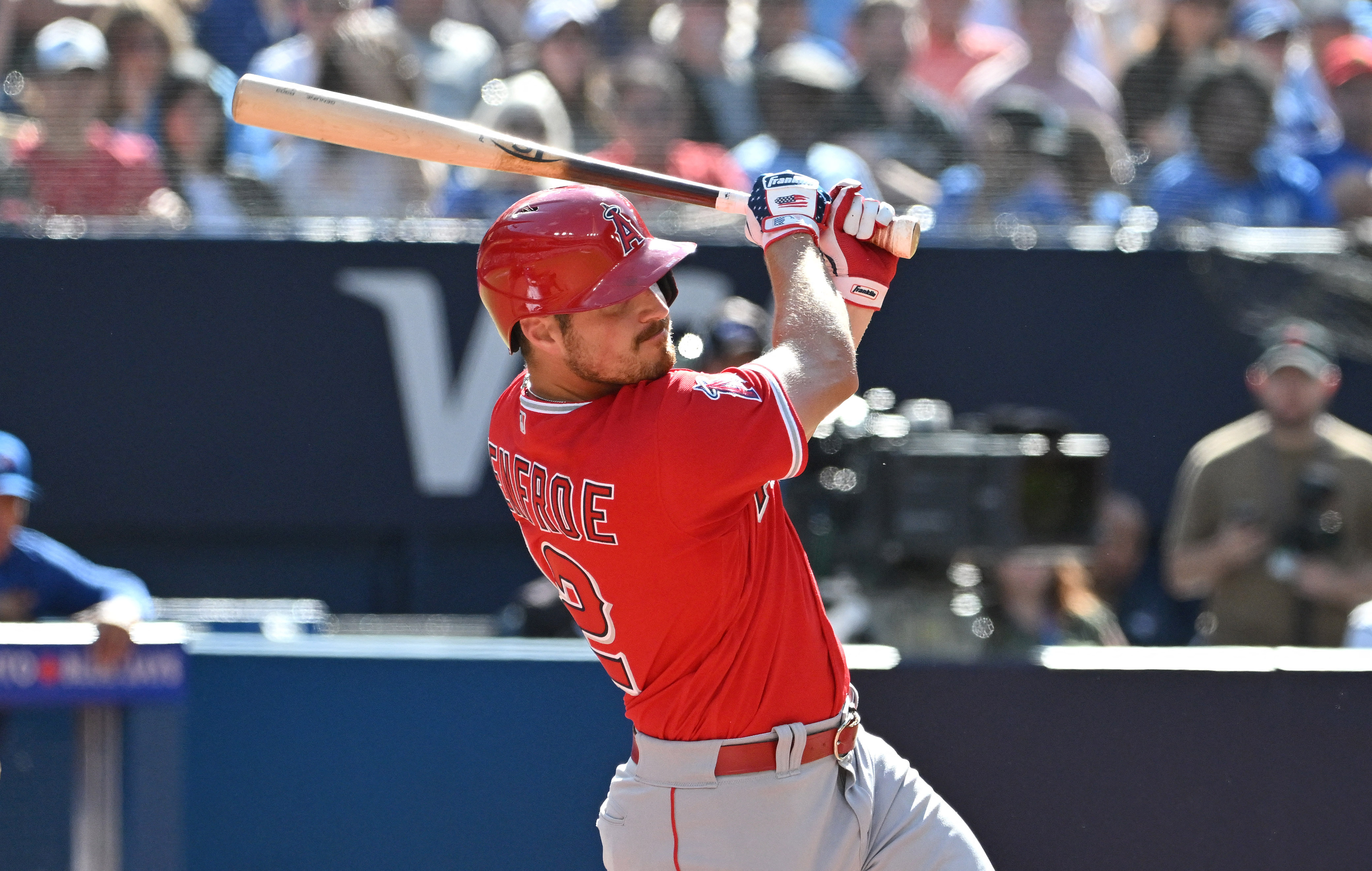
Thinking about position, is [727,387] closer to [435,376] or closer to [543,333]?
[543,333]

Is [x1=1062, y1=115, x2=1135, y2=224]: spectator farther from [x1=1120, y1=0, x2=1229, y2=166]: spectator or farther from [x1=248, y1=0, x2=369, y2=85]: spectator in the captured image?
[x1=248, y1=0, x2=369, y2=85]: spectator

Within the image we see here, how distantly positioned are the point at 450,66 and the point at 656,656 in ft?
13.7

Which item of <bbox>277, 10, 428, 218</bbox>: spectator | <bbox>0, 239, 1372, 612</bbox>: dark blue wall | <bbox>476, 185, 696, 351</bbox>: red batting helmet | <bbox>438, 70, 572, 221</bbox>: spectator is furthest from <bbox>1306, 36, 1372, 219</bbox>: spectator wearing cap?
<bbox>476, 185, 696, 351</bbox>: red batting helmet

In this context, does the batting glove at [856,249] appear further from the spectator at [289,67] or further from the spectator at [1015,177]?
the spectator at [289,67]

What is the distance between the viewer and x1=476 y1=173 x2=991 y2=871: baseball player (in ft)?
7.61

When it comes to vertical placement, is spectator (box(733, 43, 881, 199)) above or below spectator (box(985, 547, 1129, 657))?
above

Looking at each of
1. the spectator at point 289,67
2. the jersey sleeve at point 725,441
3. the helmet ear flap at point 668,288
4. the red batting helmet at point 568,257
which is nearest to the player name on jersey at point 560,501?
the jersey sleeve at point 725,441

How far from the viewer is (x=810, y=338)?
7.82ft

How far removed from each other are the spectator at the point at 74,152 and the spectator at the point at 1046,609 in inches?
140

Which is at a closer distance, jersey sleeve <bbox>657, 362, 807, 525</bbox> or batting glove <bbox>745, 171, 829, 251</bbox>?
jersey sleeve <bbox>657, 362, 807, 525</bbox>

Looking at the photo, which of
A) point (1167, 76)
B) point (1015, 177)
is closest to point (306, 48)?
point (1015, 177)

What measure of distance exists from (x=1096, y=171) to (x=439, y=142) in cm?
374

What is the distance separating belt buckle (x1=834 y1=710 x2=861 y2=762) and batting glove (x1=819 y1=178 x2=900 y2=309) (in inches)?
27.4

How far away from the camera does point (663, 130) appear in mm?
5859
